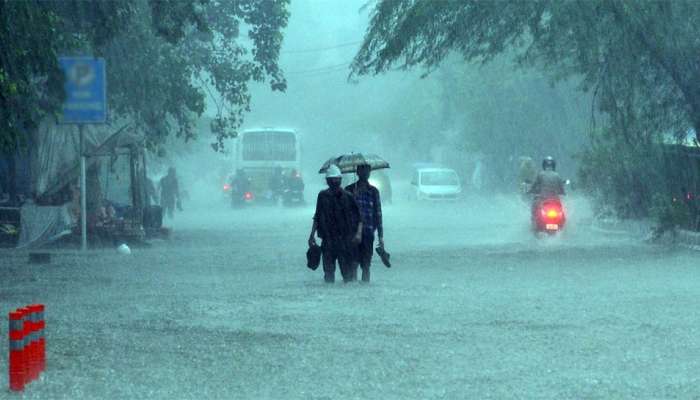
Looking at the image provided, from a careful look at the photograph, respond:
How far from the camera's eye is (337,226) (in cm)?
1859

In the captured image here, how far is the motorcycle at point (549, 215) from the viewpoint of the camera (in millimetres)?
27219

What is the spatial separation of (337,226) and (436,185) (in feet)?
141

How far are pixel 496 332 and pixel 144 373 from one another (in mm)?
3694

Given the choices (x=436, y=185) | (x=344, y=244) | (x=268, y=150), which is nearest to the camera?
(x=344, y=244)

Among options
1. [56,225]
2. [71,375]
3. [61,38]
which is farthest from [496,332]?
[56,225]

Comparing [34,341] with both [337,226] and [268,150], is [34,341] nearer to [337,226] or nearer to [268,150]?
[337,226]

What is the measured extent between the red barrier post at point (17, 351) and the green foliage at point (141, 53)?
243 inches

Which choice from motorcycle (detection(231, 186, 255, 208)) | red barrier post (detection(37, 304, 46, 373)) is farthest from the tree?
motorcycle (detection(231, 186, 255, 208))

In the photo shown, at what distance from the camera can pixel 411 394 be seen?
9828 millimetres

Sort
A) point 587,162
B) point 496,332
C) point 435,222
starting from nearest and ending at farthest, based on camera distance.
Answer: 1. point 496,332
2. point 587,162
3. point 435,222

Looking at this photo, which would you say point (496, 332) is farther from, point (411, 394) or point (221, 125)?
point (221, 125)

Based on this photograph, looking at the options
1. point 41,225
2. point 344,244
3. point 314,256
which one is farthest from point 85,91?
point 344,244

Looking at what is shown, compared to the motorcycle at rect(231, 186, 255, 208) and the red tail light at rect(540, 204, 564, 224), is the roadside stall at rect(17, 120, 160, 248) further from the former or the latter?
the motorcycle at rect(231, 186, 255, 208)

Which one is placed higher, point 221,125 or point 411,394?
point 221,125
